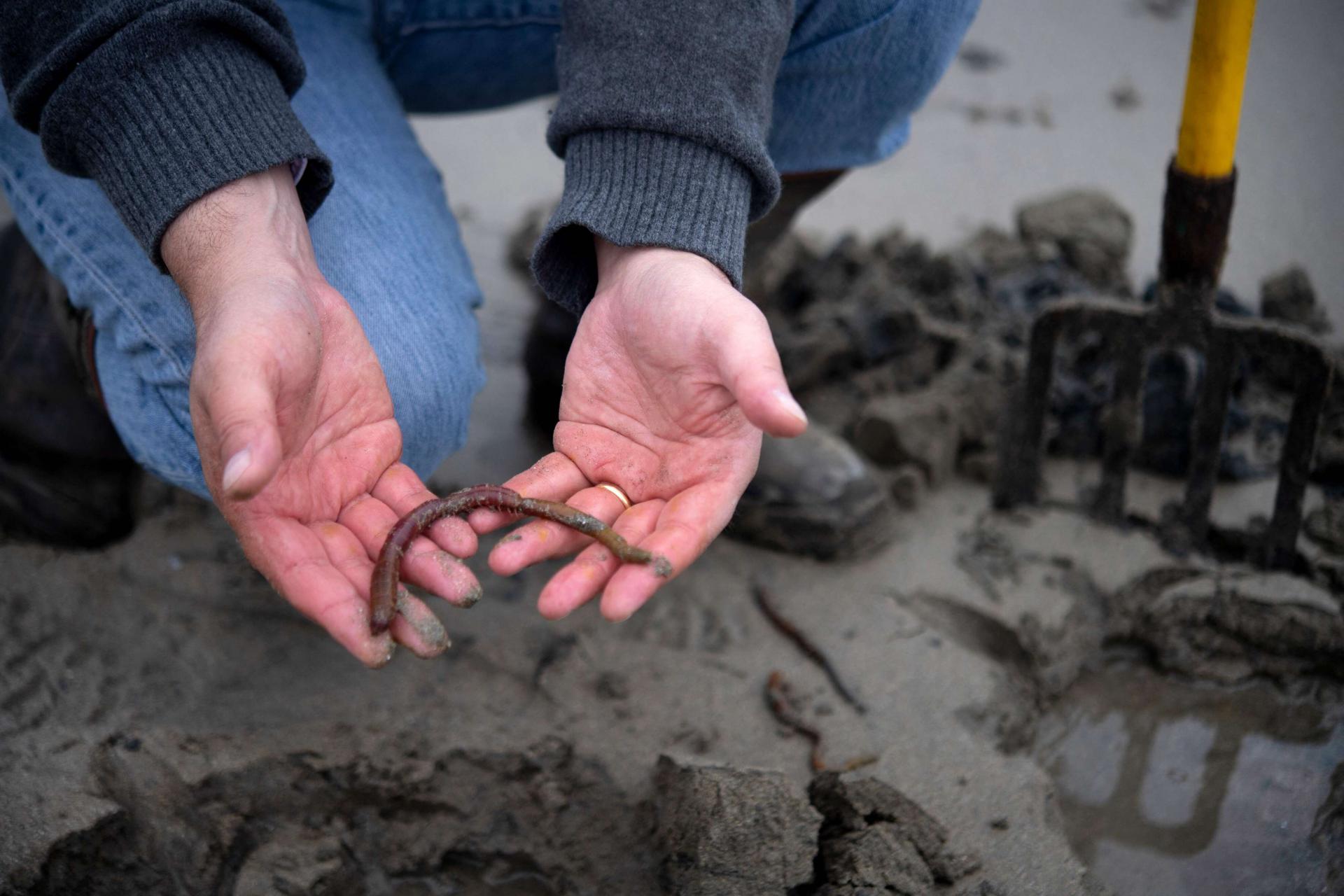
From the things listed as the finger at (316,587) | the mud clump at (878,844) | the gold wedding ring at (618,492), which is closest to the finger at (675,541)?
the gold wedding ring at (618,492)

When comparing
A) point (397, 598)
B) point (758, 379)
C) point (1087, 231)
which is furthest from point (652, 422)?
point (1087, 231)

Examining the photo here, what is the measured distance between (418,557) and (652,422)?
19.4 inches

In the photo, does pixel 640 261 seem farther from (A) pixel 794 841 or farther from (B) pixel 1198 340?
(B) pixel 1198 340

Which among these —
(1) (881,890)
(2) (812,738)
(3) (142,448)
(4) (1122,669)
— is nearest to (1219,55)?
(4) (1122,669)

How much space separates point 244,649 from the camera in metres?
2.48

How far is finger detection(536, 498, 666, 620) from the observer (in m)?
1.73

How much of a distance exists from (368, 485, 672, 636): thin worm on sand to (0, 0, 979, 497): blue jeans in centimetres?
36

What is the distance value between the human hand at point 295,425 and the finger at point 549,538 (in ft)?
0.25

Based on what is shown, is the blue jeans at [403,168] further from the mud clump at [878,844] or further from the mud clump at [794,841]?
the mud clump at [878,844]

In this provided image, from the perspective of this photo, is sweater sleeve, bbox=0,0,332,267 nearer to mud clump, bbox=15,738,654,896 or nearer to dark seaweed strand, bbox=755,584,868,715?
mud clump, bbox=15,738,654,896

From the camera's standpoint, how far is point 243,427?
1508mm

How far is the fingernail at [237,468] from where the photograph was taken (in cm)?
147

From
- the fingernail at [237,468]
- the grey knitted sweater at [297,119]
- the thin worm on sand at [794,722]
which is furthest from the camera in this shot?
the thin worm on sand at [794,722]

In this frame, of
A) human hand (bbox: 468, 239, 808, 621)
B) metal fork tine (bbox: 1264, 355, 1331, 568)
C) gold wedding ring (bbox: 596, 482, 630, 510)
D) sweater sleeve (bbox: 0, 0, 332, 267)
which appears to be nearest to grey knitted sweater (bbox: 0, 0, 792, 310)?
sweater sleeve (bbox: 0, 0, 332, 267)
